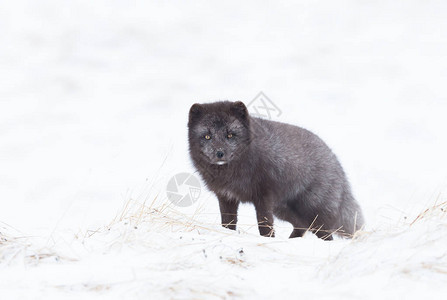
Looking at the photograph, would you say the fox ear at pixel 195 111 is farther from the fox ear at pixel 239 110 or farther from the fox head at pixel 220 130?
the fox ear at pixel 239 110

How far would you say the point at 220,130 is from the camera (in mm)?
6477

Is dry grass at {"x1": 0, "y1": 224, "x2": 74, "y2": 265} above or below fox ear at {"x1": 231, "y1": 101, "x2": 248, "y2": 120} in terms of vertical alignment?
below

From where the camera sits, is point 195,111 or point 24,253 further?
point 195,111

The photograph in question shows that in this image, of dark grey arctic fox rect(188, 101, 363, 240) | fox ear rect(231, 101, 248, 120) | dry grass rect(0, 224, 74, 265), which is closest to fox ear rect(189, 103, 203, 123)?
dark grey arctic fox rect(188, 101, 363, 240)

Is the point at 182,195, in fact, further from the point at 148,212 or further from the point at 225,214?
the point at 148,212

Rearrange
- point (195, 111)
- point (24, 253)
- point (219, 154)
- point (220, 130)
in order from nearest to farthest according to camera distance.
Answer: point (24, 253) < point (219, 154) < point (220, 130) < point (195, 111)

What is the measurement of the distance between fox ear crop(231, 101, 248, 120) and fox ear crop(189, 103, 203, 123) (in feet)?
1.28

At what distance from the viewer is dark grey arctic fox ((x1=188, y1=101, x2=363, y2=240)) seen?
6527mm

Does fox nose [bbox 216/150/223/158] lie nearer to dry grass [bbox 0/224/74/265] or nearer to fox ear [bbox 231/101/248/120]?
fox ear [bbox 231/101/248/120]

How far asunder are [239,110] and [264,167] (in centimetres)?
76

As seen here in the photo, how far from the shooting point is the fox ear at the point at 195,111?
6578 mm

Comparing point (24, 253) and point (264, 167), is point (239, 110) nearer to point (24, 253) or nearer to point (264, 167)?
point (264, 167)

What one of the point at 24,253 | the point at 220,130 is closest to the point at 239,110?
the point at 220,130

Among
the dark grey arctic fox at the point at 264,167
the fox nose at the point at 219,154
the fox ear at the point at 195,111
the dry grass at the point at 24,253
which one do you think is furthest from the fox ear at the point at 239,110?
the dry grass at the point at 24,253
